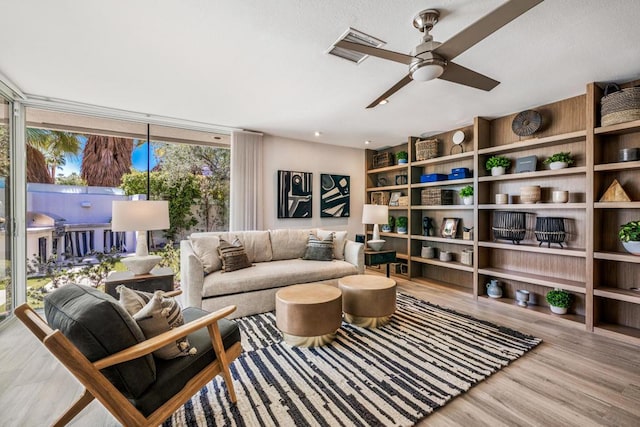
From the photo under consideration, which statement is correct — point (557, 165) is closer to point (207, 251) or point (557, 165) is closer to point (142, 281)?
point (207, 251)

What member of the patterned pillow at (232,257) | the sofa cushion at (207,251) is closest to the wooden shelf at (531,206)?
the patterned pillow at (232,257)

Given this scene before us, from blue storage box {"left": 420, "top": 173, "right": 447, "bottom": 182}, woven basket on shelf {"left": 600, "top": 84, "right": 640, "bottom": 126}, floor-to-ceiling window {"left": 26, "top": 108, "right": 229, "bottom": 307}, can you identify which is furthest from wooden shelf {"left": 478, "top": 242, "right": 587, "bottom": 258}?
floor-to-ceiling window {"left": 26, "top": 108, "right": 229, "bottom": 307}

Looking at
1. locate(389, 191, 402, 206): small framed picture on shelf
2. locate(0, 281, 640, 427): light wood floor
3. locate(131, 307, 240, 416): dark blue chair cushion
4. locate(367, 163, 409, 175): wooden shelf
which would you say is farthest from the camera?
locate(389, 191, 402, 206): small framed picture on shelf

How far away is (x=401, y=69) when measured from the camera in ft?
8.21

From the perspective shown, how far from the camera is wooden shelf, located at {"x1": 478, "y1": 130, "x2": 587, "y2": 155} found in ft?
9.93

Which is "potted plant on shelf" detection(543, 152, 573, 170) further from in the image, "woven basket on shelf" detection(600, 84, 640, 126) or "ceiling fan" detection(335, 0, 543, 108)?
"ceiling fan" detection(335, 0, 543, 108)

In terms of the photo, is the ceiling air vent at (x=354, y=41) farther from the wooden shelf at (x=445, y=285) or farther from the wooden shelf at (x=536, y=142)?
the wooden shelf at (x=445, y=285)

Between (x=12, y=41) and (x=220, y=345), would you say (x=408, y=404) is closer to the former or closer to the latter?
(x=220, y=345)

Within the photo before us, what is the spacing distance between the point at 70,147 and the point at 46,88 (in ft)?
2.72

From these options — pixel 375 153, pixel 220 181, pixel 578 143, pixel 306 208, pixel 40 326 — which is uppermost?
pixel 375 153

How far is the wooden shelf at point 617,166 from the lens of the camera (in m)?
2.59

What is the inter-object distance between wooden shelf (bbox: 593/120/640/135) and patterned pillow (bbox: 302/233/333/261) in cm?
312

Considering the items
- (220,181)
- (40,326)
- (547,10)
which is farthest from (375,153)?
(40,326)

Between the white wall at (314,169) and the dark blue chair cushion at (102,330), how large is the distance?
3.42 metres
